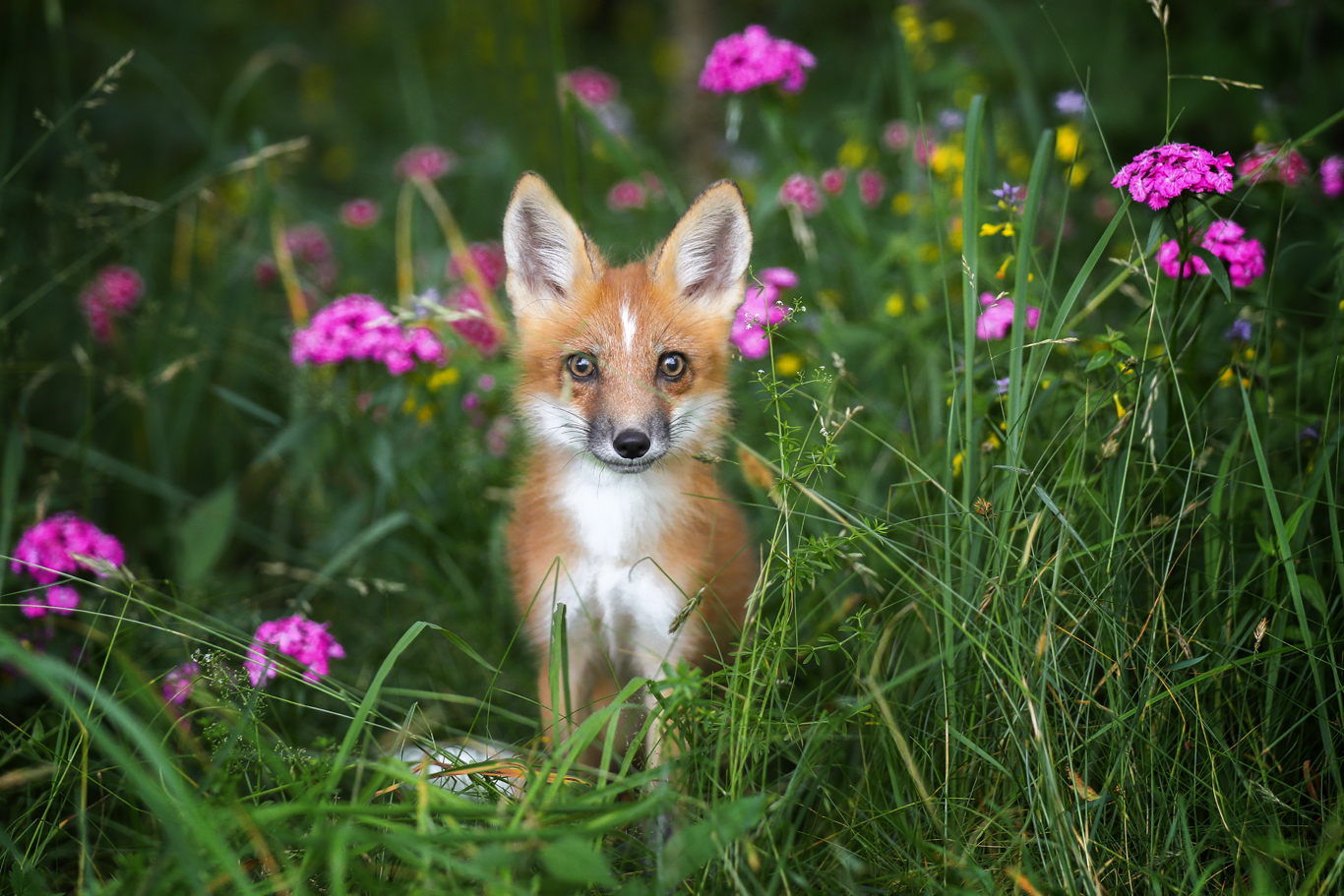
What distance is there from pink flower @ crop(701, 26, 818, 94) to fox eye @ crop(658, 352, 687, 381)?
50.0 inches

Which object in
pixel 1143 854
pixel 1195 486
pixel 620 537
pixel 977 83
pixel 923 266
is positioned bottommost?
pixel 1143 854

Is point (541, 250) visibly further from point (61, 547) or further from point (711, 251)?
point (61, 547)

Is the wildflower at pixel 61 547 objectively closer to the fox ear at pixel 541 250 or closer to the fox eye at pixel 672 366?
the fox ear at pixel 541 250

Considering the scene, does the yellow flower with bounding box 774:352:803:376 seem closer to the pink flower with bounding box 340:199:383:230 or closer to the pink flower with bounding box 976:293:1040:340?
the pink flower with bounding box 976:293:1040:340

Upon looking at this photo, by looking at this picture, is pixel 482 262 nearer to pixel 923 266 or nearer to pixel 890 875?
pixel 923 266

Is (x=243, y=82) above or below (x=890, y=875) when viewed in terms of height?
above

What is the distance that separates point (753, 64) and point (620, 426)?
1698mm

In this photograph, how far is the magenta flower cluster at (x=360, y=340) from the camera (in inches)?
117

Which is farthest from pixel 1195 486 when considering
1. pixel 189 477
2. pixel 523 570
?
pixel 189 477

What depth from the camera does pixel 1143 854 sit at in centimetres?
188

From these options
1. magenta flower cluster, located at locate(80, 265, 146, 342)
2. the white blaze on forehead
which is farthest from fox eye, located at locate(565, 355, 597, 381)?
magenta flower cluster, located at locate(80, 265, 146, 342)

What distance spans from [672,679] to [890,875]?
59cm

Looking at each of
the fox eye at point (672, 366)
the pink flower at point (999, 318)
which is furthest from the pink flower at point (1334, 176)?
the fox eye at point (672, 366)

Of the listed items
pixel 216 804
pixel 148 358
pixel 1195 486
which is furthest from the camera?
pixel 148 358
